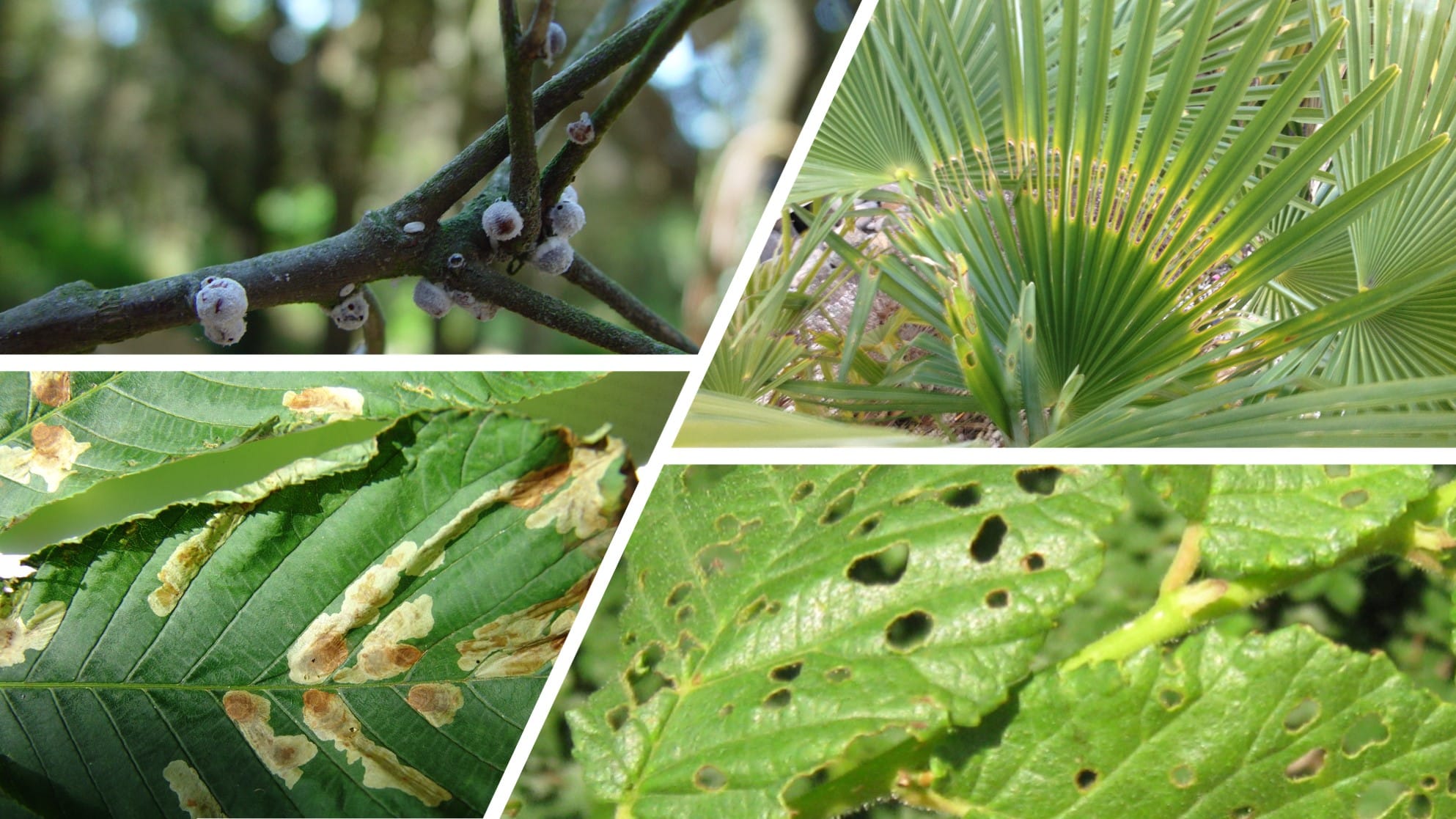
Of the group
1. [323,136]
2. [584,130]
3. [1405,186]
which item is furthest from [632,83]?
[323,136]

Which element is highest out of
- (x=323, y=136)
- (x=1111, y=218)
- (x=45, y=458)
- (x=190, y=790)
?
(x=323, y=136)

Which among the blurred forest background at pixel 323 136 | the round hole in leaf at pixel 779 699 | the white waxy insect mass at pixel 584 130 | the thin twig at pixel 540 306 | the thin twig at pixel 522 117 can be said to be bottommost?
the round hole in leaf at pixel 779 699

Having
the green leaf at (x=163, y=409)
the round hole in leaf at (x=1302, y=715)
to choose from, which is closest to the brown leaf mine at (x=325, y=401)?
the green leaf at (x=163, y=409)

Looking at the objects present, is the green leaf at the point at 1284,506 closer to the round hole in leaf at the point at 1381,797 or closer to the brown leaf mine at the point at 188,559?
the round hole in leaf at the point at 1381,797

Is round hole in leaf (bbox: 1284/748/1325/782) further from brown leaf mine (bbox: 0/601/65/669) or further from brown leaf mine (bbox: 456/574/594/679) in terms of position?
brown leaf mine (bbox: 0/601/65/669)

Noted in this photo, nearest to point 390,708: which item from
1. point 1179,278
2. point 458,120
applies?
point 1179,278

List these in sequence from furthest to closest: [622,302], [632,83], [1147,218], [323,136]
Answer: [323,136], [1147,218], [622,302], [632,83]

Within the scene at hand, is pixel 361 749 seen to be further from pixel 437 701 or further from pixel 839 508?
pixel 839 508
